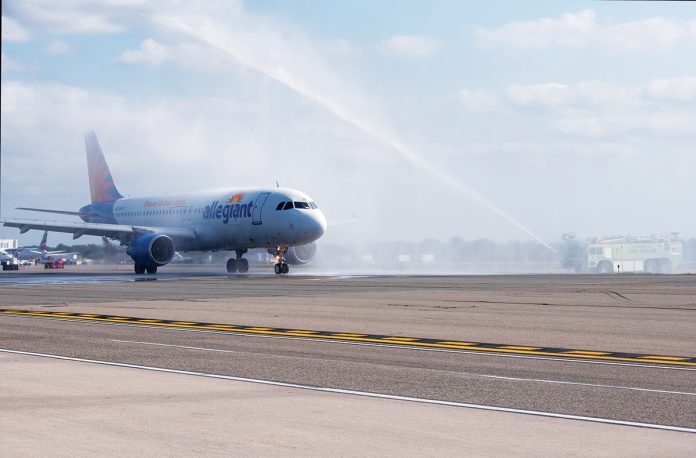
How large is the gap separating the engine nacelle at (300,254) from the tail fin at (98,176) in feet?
63.6

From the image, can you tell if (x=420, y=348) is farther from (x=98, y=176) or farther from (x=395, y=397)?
(x=98, y=176)

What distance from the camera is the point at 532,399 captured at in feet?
39.0

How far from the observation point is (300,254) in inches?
2630

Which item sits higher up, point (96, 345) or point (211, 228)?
point (211, 228)

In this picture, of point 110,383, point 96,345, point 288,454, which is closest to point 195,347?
point 96,345

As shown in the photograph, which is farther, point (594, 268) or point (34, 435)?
point (594, 268)

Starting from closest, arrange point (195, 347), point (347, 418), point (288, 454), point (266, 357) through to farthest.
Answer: point (288, 454)
point (347, 418)
point (266, 357)
point (195, 347)

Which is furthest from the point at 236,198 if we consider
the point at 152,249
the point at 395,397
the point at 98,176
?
the point at 395,397

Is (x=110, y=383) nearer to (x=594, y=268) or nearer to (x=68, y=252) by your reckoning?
(x=594, y=268)

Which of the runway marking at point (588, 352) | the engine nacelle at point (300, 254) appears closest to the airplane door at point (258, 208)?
the engine nacelle at point (300, 254)

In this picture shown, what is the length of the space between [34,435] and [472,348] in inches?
407

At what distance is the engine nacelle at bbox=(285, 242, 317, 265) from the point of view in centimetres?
6644

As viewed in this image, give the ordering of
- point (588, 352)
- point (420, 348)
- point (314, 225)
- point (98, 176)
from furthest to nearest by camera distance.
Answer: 1. point (98, 176)
2. point (314, 225)
3. point (420, 348)
4. point (588, 352)

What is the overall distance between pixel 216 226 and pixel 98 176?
2265cm
